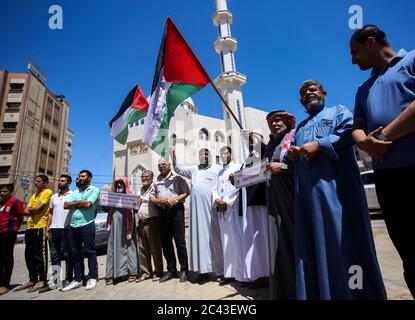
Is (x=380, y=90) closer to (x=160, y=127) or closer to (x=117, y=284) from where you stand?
(x=160, y=127)

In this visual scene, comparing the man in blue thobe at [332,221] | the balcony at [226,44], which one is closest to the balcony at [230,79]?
the balcony at [226,44]

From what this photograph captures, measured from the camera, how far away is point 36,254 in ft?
12.7

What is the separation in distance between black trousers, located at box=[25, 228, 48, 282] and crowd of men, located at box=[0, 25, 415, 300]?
0.6 inches

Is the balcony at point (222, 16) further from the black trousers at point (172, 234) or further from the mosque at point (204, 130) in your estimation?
the black trousers at point (172, 234)

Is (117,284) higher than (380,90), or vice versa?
(380,90)

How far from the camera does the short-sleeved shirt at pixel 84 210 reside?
372 cm

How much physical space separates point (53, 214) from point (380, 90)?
4621mm

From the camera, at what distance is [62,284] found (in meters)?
3.87

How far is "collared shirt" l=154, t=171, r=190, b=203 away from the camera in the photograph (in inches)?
155

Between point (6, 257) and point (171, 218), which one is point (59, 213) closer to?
point (6, 257)

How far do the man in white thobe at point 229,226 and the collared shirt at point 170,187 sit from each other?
594 millimetres

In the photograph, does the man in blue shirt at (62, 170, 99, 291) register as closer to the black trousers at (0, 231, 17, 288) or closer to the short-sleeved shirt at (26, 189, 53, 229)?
the short-sleeved shirt at (26, 189, 53, 229)
